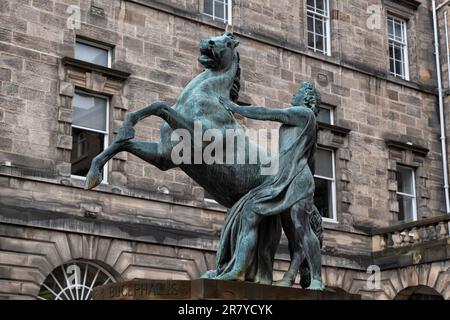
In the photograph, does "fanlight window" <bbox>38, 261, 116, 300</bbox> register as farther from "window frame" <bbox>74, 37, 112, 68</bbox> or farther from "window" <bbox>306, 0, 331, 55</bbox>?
"window" <bbox>306, 0, 331, 55</bbox>

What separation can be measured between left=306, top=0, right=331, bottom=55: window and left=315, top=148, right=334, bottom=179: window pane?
2824 mm

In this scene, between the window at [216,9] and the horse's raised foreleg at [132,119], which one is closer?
the horse's raised foreleg at [132,119]

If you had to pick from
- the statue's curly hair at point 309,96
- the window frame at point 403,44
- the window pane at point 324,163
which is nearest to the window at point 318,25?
the window frame at point 403,44

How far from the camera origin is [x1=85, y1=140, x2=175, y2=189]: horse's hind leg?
7703 millimetres

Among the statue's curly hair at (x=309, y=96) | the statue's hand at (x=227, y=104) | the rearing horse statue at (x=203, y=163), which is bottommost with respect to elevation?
the rearing horse statue at (x=203, y=163)

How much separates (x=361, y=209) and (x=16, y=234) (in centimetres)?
977

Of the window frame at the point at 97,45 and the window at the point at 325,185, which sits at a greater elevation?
the window frame at the point at 97,45

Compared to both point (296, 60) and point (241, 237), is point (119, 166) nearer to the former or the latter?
point (296, 60)

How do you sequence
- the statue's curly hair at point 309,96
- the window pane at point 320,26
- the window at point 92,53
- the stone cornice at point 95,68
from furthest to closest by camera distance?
the window pane at point 320,26 < the window at point 92,53 < the stone cornice at point 95,68 < the statue's curly hair at point 309,96

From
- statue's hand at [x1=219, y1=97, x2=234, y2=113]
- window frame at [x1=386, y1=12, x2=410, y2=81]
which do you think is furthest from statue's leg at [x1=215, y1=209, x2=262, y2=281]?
window frame at [x1=386, y1=12, x2=410, y2=81]

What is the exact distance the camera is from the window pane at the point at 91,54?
60.4 ft

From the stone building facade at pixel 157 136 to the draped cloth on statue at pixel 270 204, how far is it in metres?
9.30

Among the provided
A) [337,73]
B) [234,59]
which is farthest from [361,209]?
[234,59]

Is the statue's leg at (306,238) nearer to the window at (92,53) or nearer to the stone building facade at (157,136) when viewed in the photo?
the stone building facade at (157,136)
